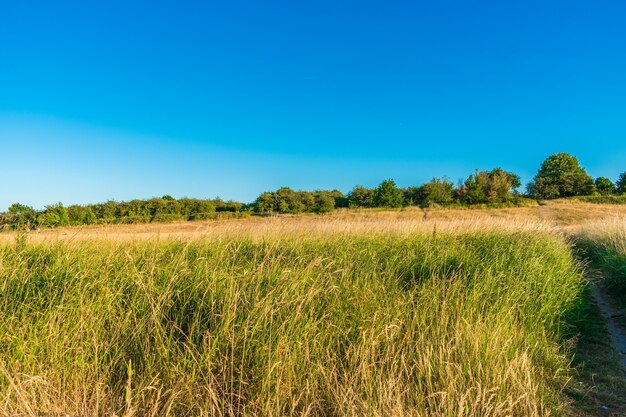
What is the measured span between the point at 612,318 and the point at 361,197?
38262mm

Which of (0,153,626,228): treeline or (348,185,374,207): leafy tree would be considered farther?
(348,185,374,207): leafy tree

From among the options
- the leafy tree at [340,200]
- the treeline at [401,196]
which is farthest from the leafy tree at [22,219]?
the leafy tree at [340,200]

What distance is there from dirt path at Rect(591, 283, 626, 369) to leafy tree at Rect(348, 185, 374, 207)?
34.9 meters

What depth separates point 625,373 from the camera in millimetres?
3652

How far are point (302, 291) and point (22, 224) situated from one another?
20.4 ft

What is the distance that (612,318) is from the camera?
18.1ft

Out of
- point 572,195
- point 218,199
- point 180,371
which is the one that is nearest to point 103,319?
point 180,371

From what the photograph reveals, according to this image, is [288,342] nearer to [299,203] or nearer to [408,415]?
[408,415]

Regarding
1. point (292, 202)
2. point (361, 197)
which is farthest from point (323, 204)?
point (361, 197)

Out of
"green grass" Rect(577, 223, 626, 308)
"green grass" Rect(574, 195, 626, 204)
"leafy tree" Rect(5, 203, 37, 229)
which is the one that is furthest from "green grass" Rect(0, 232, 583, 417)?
"green grass" Rect(574, 195, 626, 204)

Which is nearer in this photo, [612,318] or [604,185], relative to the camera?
[612,318]

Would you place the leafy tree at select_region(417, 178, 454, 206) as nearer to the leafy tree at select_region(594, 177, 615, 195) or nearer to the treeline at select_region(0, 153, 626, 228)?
the treeline at select_region(0, 153, 626, 228)

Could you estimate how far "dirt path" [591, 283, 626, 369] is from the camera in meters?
4.34

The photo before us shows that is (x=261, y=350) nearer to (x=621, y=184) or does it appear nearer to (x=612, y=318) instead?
(x=612, y=318)
